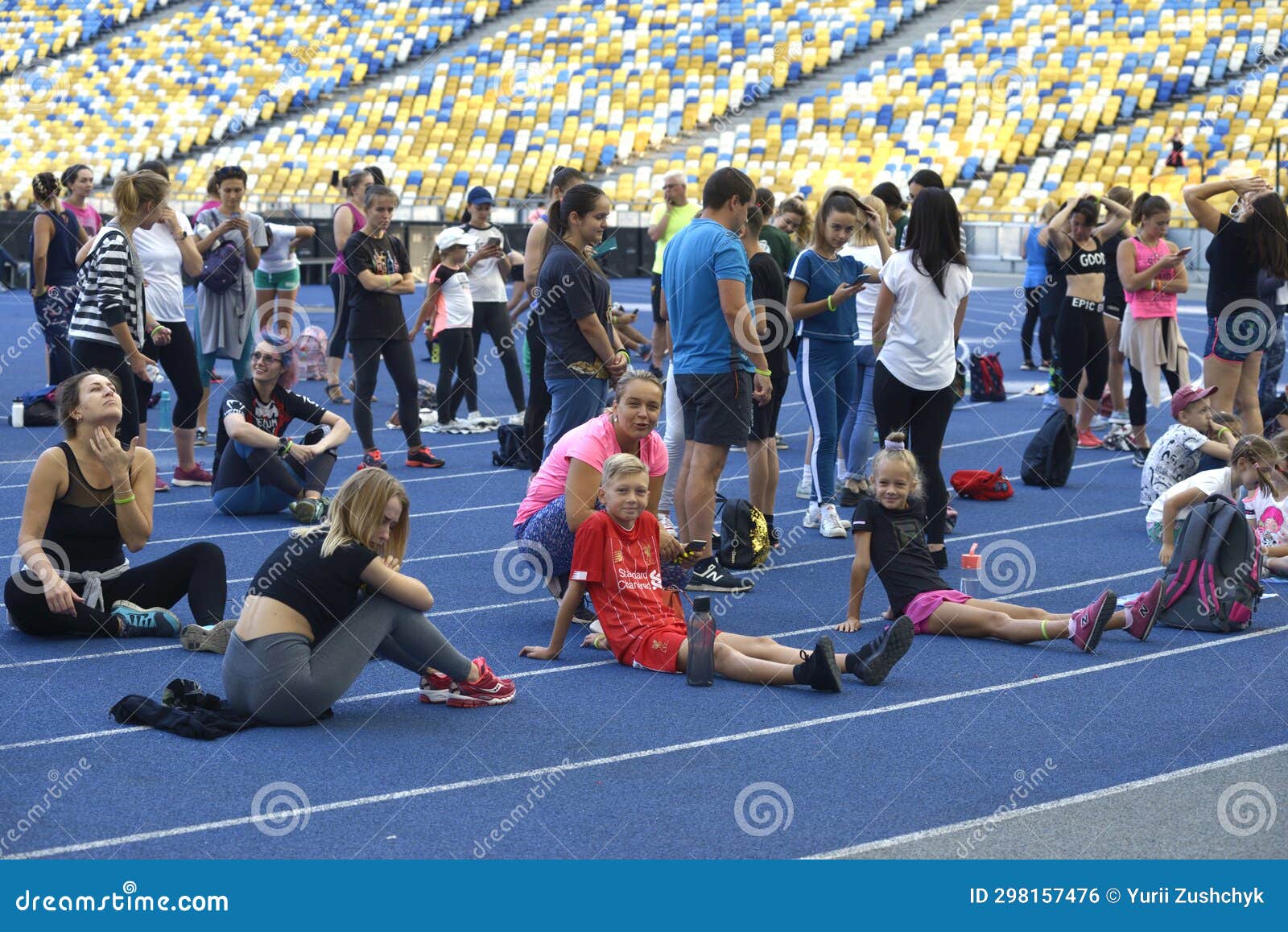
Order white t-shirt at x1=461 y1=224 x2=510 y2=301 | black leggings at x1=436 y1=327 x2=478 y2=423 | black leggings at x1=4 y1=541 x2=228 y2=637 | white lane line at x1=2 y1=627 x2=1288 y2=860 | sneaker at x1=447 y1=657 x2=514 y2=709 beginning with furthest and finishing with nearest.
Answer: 1. white t-shirt at x1=461 y1=224 x2=510 y2=301
2. black leggings at x1=436 y1=327 x2=478 y2=423
3. black leggings at x1=4 y1=541 x2=228 y2=637
4. sneaker at x1=447 y1=657 x2=514 y2=709
5. white lane line at x1=2 y1=627 x2=1288 y2=860

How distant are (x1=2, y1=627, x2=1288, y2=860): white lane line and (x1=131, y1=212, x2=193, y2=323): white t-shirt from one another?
195 inches

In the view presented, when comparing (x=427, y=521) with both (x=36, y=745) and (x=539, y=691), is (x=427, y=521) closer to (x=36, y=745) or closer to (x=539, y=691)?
(x=539, y=691)

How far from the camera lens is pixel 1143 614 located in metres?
6.00

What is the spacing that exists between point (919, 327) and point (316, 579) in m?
3.19

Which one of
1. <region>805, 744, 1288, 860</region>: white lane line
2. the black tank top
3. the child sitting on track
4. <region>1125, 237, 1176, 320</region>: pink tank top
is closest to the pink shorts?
the child sitting on track

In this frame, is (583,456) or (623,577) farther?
(583,456)

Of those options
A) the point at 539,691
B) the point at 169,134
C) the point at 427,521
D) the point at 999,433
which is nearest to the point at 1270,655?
the point at 539,691

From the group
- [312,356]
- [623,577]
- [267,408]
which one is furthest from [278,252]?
[623,577]

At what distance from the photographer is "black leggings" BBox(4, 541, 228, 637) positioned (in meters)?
5.76

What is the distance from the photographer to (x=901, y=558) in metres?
6.04

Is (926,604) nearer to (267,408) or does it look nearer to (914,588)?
(914,588)

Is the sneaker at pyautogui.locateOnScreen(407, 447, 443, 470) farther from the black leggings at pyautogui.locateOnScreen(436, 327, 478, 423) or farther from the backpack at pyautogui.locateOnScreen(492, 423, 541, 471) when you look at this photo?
the black leggings at pyautogui.locateOnScreen(436, 327, 478, 423)

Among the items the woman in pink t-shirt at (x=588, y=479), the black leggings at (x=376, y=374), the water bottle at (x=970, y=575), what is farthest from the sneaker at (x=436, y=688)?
the black leggings at (x=376, y=374)

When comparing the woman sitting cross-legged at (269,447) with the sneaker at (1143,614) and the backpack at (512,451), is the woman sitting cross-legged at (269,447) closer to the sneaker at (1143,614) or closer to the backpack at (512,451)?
the backpack at (512,451)
